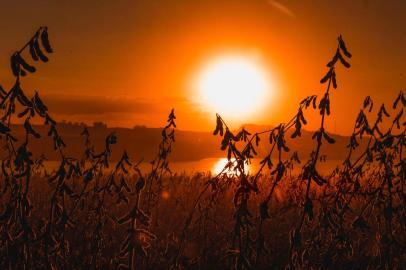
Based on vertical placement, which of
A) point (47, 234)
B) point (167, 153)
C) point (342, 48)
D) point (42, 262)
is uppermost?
point (342, 48)

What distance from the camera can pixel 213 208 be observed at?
773 centimetres

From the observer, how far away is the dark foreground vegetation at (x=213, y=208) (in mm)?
3141

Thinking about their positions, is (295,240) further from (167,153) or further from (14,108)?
(167,153)

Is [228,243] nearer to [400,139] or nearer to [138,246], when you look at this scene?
[400,139]

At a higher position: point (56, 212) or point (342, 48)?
point (342, 48)

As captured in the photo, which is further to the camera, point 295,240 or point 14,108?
point 295,240

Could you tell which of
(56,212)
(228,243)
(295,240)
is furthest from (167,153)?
(295,240)

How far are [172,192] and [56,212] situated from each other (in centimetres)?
997

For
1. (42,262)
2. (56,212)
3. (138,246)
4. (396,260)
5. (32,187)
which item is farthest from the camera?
(32,187)

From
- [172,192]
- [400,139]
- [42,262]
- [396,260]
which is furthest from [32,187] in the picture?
[400,139]

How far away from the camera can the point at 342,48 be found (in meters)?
3.56

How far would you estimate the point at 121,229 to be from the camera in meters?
8.77

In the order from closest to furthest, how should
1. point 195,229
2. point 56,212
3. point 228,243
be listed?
point 56,212 → point 228,243 → point 195,229

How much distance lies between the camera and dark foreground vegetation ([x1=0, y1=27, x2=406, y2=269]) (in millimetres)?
3141
